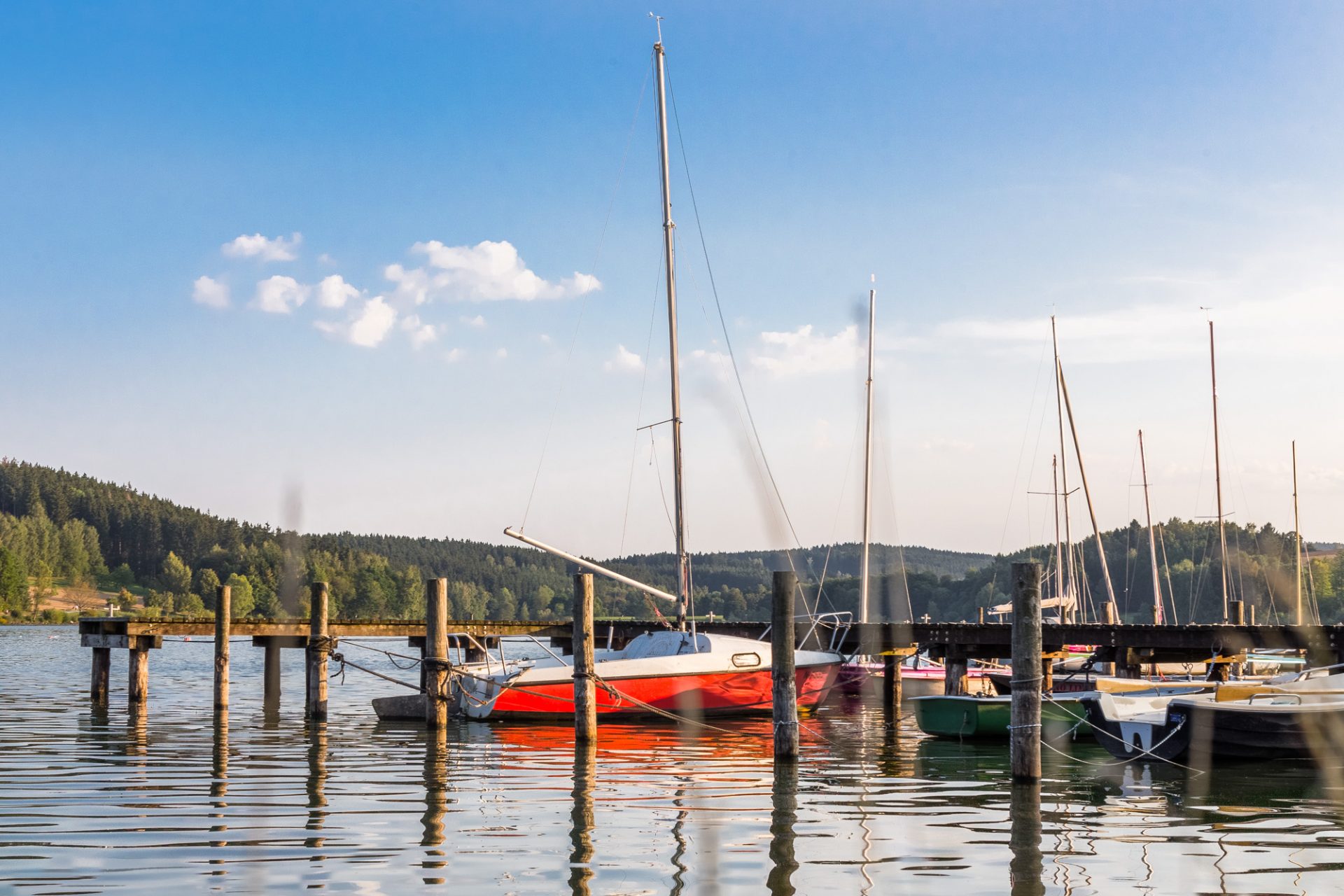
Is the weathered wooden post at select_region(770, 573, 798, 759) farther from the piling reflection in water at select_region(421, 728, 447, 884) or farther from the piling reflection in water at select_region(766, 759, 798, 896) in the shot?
the piling reflection in water at select_region(421, 728, 447, 884)

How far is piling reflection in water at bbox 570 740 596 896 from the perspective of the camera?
A: 11570 mm

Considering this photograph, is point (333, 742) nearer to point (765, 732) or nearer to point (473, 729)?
point (473, 729)

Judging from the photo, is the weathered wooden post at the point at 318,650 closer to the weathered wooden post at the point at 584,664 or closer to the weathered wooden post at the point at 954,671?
the weathered wooden post at the point at 584,664

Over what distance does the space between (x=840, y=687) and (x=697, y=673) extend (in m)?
10.5

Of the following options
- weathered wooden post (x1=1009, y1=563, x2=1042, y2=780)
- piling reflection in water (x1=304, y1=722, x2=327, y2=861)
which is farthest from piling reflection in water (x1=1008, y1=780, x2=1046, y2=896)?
piling reflection in water (x1=304, y1=722, x2=327, y2=861)

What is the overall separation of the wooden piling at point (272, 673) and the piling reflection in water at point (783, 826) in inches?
796

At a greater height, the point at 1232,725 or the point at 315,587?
the point at 315,587

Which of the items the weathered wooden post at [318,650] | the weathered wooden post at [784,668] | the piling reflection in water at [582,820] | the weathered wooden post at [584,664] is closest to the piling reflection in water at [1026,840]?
the weathered wooden post at [784,668]

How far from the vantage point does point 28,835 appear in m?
13.2

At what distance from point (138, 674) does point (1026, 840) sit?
85.5ft

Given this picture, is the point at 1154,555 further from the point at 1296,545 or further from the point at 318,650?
the point at 318,650

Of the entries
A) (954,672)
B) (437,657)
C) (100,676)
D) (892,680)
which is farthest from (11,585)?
(437,657)

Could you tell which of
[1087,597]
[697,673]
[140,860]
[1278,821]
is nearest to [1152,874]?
Answer: [1278,821]

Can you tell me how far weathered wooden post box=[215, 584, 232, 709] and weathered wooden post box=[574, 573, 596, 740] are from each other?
10.6m
